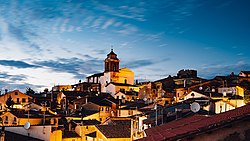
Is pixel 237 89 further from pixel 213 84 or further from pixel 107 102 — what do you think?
pixel 107 102

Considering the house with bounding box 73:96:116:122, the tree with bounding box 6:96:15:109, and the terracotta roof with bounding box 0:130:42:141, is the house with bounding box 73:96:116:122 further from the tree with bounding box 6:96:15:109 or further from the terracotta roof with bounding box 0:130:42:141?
the terracotta roof with bounding box 0:130:42:141

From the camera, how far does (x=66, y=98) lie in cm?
7075

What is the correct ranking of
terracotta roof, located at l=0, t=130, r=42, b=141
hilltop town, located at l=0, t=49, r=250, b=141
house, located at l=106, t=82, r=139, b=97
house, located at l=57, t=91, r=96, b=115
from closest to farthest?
hilltop town, located at l=0, t=49, r=250, b=141
terracotta roof, located at l=0, t=130, r=42, b=141
house, located at l=57, t=91, r=96, b=115
house, located at l=106, t=82, r=139, b=97

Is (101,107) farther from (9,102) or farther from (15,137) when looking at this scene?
(15,137)

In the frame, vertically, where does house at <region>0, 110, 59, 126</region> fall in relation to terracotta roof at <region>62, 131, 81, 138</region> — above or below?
above

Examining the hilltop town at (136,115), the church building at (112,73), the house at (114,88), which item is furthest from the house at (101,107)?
the church building at (112,73)

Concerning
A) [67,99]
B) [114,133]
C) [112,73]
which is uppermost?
[112,73]

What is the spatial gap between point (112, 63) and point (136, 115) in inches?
2462

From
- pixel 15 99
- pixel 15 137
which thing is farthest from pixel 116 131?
pixel 15 99

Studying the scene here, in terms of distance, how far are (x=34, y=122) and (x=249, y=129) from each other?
34.6 meters

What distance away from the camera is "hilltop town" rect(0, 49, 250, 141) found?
6.55 metres

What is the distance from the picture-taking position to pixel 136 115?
33031 mm

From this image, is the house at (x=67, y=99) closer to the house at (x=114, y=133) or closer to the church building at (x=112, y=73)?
the church building at (x=112, y=73)

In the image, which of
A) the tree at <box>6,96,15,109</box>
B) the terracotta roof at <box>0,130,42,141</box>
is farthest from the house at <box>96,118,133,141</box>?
the tree at <box>6,96,15,109</box>
